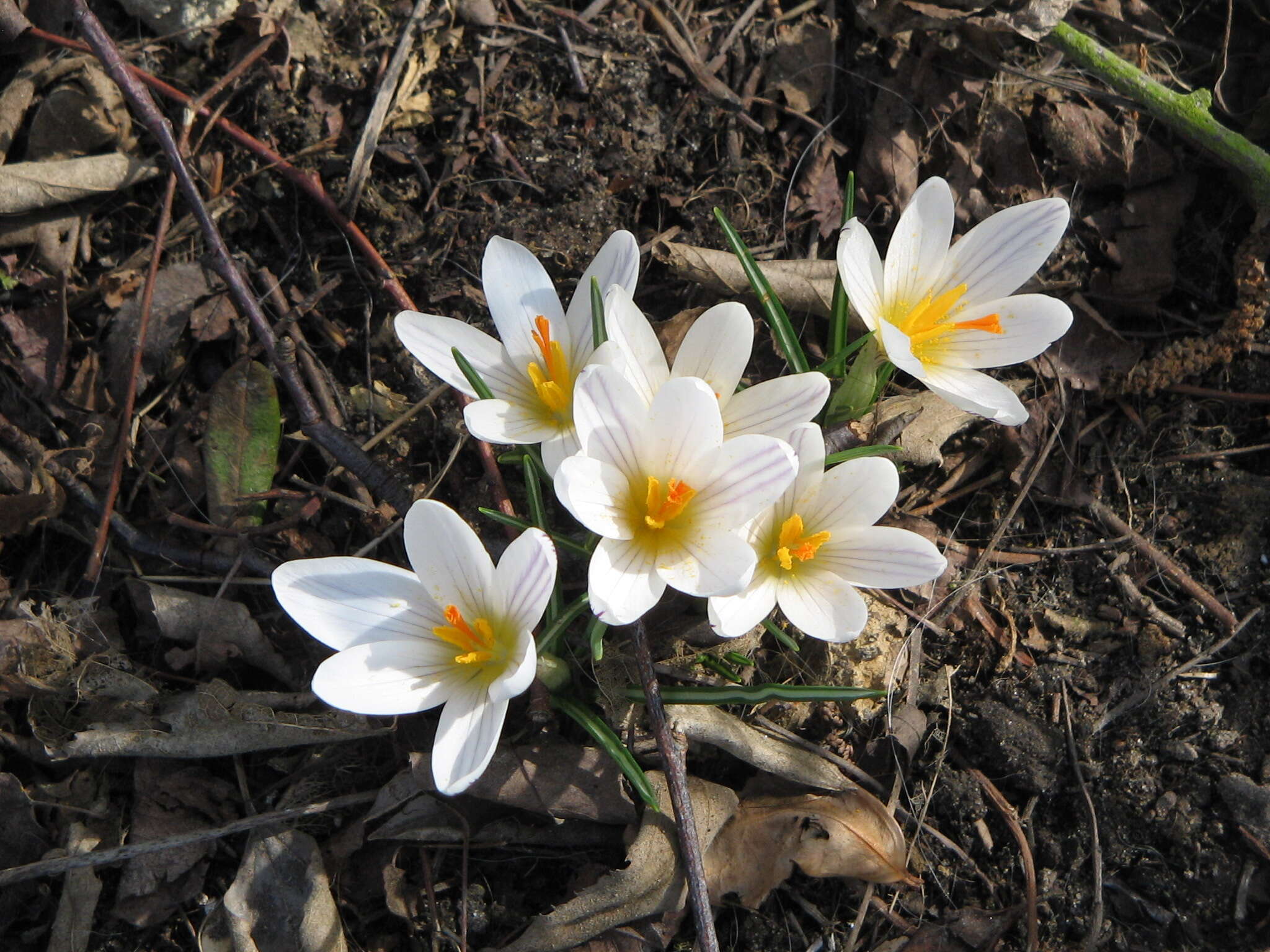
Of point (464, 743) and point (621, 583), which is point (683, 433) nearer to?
point (621, 583)

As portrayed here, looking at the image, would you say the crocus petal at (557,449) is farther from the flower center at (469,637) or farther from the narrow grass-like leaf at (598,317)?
the flower center at (469,637)

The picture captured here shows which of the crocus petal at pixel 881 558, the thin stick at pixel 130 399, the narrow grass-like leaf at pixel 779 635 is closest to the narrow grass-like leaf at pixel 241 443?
the thin stick at pixel 130 399

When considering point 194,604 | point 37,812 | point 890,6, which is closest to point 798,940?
point 194,604

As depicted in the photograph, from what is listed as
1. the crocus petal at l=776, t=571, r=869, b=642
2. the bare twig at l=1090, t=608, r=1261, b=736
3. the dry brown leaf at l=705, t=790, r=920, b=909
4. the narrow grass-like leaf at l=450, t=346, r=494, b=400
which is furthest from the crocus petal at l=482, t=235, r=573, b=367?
the bare twig at l=1090, t=608, r=1261, b=736

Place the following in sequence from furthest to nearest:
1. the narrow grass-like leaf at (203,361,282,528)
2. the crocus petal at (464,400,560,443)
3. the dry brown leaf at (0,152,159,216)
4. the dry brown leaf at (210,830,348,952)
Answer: the dry brown leaf at (0,152,159,216), the narrow grass-like leaf at (203,361,282,528), the dry brown leaf at (210,830,348,952), the crocus petal at (464,400,560,443)

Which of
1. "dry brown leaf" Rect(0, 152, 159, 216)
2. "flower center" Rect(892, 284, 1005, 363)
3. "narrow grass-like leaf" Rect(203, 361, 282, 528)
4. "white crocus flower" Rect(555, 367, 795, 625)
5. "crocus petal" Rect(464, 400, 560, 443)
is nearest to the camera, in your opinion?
"white crocus flower" Rect(555, 367, 795, 625)

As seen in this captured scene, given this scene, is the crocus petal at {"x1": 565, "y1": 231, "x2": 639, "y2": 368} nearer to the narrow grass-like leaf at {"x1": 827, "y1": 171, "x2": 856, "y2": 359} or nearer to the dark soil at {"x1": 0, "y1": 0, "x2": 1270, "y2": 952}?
the dark soil at {"x1": 0, "y1": 0, "x2": 1270, "y2": 952}
